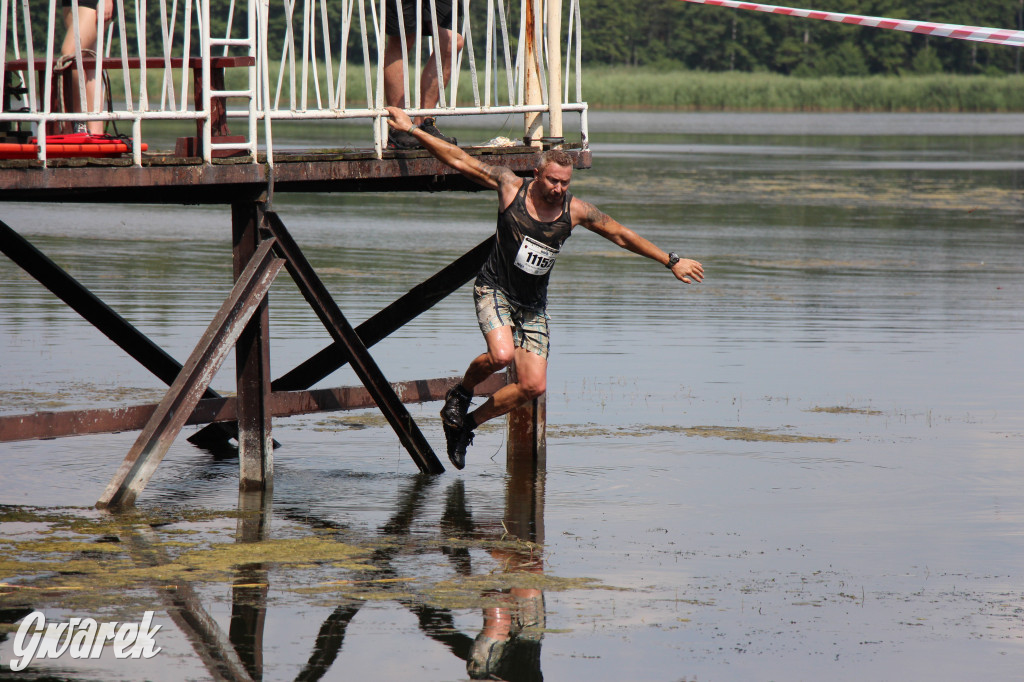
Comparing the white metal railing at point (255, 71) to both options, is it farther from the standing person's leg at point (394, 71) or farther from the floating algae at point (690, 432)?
the floating algae at point (690, 432)

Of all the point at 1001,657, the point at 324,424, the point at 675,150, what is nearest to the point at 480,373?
the point at 324,424

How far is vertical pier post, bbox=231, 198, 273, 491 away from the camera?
8312mm

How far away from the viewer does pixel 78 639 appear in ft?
18.6

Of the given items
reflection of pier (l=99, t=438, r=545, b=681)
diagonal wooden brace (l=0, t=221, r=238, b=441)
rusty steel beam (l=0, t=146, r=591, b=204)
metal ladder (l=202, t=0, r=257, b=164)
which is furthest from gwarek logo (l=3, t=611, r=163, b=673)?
diagonal wooden brace (l=0, t=221, r=238, b=441)

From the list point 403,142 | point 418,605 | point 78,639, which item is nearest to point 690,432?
point 403,142

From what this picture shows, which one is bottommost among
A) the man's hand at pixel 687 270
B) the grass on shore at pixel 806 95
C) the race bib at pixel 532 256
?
the grass on shore at pixel 806 95

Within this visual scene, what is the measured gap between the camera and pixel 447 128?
48469mm

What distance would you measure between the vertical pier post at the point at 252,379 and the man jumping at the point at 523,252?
38.7 inches

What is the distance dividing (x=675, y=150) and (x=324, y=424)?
36.0 m

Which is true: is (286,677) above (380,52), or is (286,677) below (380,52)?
below

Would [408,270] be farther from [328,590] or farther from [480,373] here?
[328,590]

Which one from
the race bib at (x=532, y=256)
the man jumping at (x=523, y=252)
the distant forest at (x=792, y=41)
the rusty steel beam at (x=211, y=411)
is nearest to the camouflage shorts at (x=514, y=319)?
the man jumping at (x=523, y=252)

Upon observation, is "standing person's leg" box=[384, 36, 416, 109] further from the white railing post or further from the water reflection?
the water reflection

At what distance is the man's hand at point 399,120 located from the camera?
8205 mm
